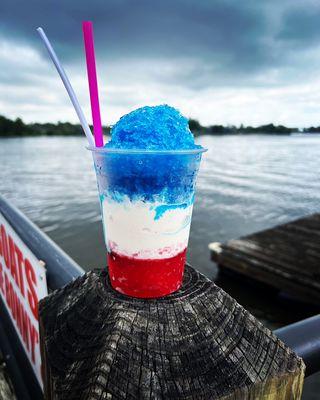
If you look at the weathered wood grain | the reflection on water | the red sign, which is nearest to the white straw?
the red sign

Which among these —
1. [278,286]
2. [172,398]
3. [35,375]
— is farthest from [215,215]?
[172,398]

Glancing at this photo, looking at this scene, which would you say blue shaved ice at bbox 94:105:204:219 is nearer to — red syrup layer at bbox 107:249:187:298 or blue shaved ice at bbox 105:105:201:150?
blue shaved ice at bbox 105:105:201:150

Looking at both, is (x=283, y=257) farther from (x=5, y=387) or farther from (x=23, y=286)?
(x=23, y=286)

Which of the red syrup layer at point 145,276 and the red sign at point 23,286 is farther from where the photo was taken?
the red sign at point 23,286

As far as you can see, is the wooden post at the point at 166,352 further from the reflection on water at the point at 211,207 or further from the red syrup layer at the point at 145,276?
the reflection on water at the point at 211,207

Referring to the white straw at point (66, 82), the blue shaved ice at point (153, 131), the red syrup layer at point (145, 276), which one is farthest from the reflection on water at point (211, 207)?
the white straw at point (66, 82)

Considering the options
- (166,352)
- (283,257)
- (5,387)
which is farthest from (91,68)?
(283,257)
